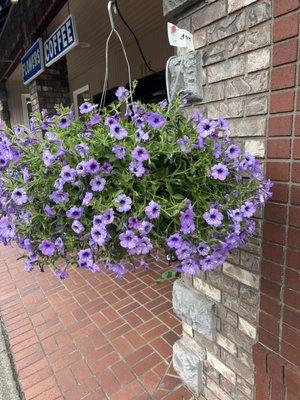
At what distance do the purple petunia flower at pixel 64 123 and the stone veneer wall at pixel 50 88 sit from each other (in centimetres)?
469

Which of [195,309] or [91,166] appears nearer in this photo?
[91,166]

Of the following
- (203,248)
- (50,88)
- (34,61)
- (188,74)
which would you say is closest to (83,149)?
(203,248)

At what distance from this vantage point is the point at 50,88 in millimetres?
5965

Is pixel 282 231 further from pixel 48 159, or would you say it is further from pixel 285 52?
pixel 48 159

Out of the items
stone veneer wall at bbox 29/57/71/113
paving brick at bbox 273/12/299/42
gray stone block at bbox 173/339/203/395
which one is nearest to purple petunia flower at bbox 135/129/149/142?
paving brick at bbox 273/12/299/42

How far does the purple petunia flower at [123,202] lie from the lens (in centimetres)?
115

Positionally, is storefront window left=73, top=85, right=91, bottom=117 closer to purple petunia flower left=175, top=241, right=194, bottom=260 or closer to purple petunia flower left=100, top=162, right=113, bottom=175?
purple petunia flower left=100, top=162, right=113, bottom=175

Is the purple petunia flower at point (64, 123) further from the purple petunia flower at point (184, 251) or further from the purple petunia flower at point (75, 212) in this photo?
the purple petunia flower at point (184, 251)

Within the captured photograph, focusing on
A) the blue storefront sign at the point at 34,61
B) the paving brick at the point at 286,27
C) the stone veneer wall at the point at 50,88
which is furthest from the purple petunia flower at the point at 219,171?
the stone veneer wall at the point at 50,88

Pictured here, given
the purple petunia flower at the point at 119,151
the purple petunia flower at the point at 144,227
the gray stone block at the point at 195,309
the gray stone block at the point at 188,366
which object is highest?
the purple petunia flower at the point at 119,151

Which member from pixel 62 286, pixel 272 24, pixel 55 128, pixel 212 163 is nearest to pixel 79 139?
pixel 55 128

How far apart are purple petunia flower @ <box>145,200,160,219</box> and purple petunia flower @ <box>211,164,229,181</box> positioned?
257mm

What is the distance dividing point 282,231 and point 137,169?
2.38 ft

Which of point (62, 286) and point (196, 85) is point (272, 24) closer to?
point (196, 85)
